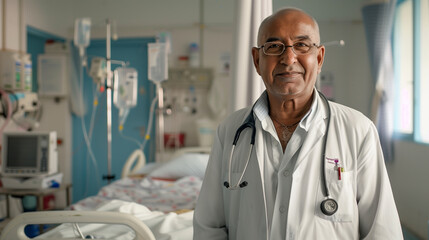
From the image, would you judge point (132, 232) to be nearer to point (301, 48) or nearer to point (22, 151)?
point (301, 48)

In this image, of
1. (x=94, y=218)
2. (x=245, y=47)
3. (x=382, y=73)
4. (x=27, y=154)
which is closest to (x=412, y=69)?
(x=382, y=73)

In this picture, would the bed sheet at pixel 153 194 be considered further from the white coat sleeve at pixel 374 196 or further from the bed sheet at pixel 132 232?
the white coat sleeve at pixel 374 196

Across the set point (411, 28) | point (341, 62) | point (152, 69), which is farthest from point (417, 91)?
point (152, 69)

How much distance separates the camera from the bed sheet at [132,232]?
5.77 feet

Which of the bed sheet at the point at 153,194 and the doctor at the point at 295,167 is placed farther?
the bed sheet at the point at 153,194

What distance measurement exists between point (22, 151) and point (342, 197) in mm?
2981

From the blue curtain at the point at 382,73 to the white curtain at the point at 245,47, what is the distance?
166 centimetres

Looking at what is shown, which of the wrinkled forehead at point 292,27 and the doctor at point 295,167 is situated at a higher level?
the wrinkled forehead at point 292,27

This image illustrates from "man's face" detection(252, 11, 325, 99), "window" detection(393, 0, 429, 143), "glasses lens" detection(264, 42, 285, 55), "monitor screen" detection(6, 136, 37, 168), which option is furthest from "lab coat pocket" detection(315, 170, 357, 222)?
Result: "monitor screen" detection(6, 136, 37, 168)

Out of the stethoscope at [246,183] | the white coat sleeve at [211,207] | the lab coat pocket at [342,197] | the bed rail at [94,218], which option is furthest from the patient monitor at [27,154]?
the lab coat pocket at [342,197]

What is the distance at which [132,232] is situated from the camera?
1.81 meters

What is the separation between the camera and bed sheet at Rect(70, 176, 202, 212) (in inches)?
99.3

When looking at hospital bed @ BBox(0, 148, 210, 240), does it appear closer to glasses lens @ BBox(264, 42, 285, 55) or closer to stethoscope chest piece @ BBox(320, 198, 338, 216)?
stethoscope chest piece @ BBox(320, 198, 338, 216)

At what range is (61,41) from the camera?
5355 mm
